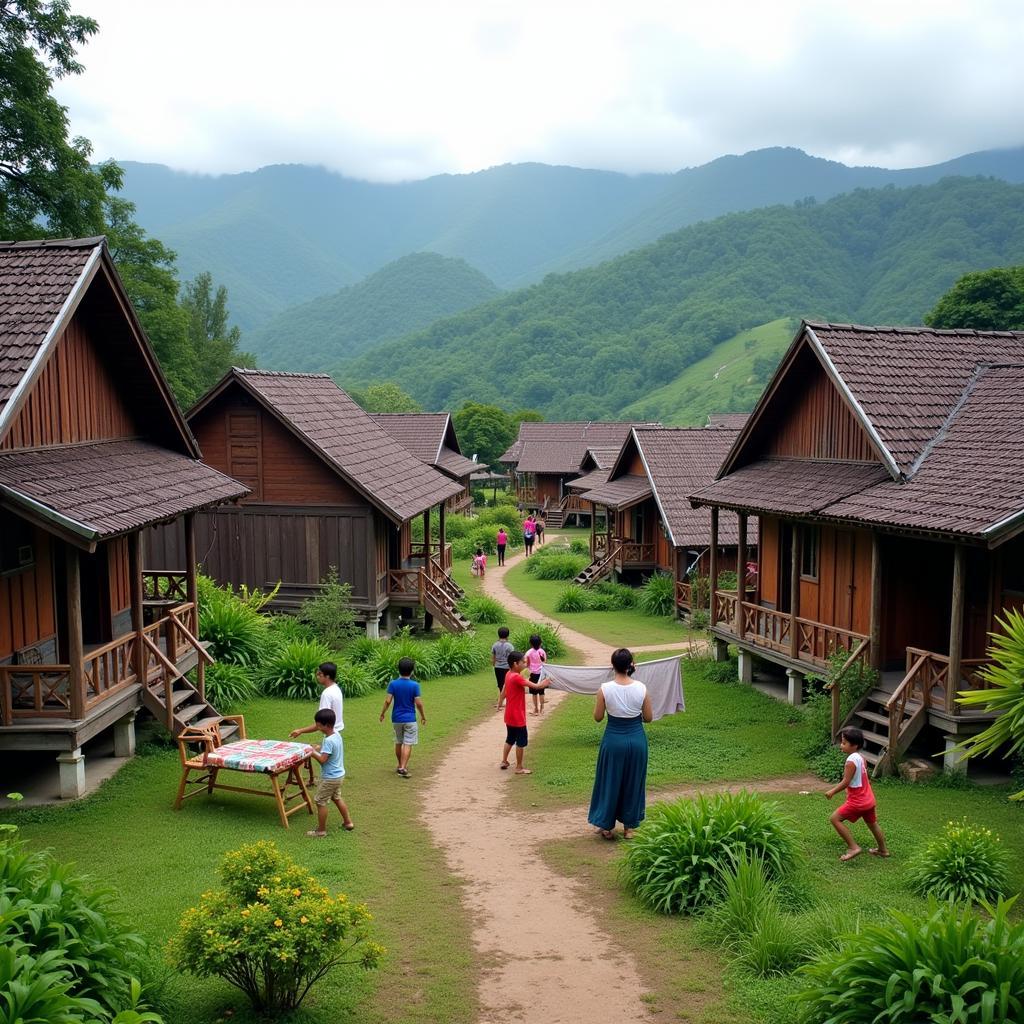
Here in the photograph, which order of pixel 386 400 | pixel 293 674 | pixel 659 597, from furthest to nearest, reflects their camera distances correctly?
pixel 386 400
pixel 659 597
pixel 293 674

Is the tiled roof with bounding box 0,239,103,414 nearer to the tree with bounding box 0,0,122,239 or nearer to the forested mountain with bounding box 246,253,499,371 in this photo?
the tree with bounding box 0,0,122,239

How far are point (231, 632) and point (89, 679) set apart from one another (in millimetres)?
6495

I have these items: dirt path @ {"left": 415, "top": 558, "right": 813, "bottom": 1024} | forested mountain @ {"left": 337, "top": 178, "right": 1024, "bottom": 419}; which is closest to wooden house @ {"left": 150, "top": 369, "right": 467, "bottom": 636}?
dirt path @ {"left": 415, "top": 558, "right": 813, "bottom": 1024}

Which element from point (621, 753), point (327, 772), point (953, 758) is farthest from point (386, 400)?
point (621, 753)

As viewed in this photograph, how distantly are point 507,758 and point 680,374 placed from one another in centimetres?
10342

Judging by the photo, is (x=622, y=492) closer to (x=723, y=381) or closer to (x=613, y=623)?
(x=613, y=623)

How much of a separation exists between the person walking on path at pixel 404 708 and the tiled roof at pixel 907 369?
26.0 ft

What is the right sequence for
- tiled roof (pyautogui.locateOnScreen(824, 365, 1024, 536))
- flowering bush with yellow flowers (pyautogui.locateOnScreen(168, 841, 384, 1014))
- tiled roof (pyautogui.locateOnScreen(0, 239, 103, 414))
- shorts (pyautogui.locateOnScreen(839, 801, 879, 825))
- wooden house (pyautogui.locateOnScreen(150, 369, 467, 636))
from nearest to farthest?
flowering bush with yellow flowers (pyautogui.locateOnScreen(168, 841, 384, 1014)) < shorts (pyautogui.locateOnScreen(839, 801, 879, 825)) < tiled roof (pyautogui.locateOnScreen(0, 239, 103, 414)) < tiled roof (pyautogui.locateOnScreen(824, 365, 1024, 536)) < wooden house (pyautogui.locateOnScreen(150, 369, 467, 636))

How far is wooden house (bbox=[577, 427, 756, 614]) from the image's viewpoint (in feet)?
101

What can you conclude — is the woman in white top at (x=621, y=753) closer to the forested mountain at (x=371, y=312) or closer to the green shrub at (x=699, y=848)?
the green shrub at (x=699, y=848)

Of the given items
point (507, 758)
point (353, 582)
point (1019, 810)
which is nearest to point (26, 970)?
point (507, 758)

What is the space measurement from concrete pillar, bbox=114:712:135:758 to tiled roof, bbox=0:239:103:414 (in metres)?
5.14

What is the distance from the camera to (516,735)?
14.4m

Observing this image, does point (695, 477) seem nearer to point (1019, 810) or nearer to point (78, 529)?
point (1019, 810)
